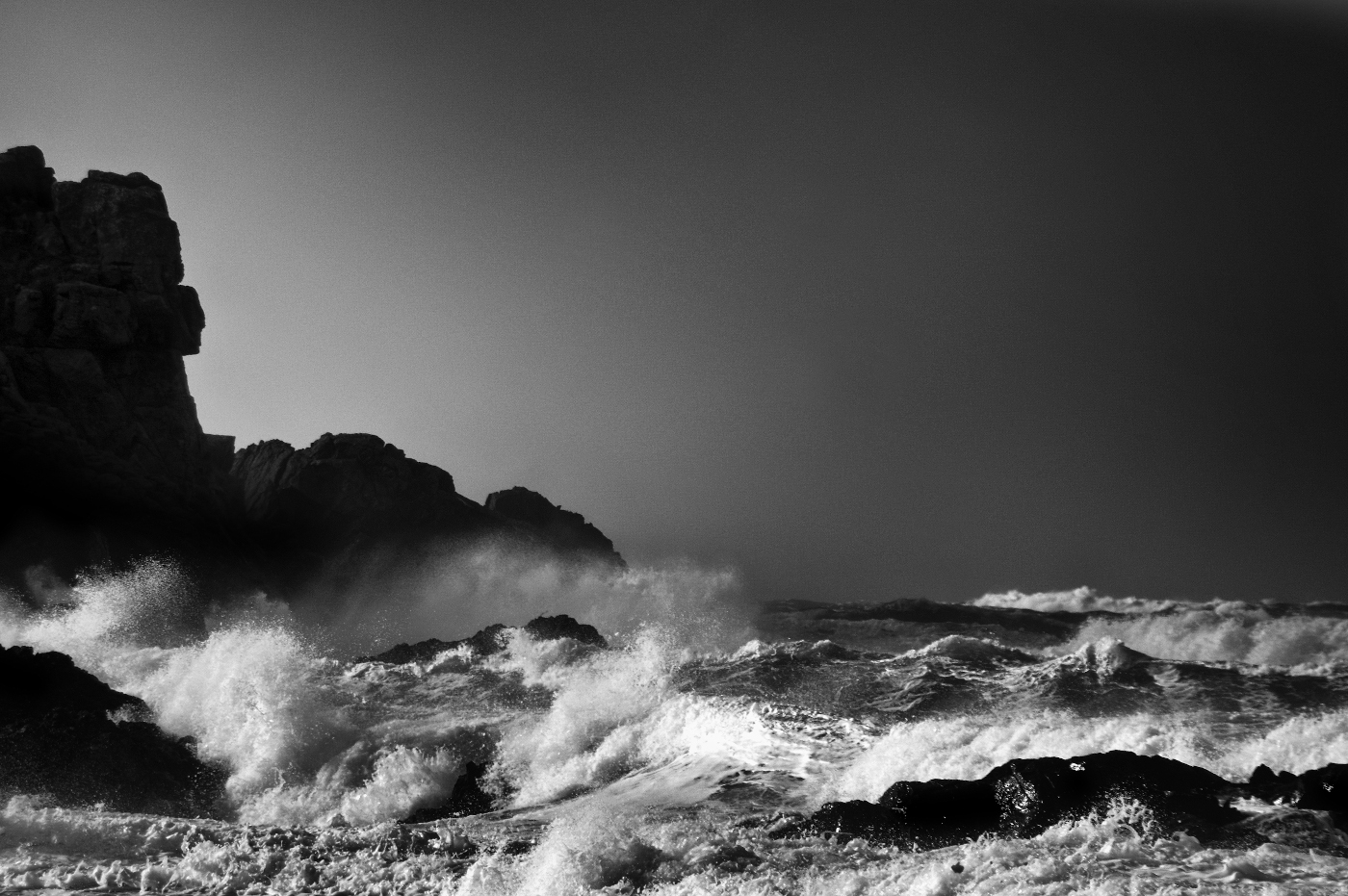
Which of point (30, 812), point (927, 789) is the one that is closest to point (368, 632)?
point (30, 812)

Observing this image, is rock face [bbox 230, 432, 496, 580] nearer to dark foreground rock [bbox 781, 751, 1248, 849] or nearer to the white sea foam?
the white sea foam

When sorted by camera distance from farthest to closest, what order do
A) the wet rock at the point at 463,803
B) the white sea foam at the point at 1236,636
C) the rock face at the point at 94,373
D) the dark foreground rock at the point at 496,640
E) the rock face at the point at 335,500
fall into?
1. the rock face at the point at 335,500
2. the rock face at the point at 94,373
3. the white sea foam at the point at 1236,636
4. the dark foreground rock at the point at 496,640
5. the wet rock at the point at 463,803

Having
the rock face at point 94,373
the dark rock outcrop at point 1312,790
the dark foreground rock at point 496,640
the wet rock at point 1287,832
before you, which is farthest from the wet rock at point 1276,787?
the rock face at point 94,373

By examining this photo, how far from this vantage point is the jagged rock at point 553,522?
71.9 meters

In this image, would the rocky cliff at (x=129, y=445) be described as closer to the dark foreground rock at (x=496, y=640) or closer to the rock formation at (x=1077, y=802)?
the dark foreground rock at (x=496, y=640)

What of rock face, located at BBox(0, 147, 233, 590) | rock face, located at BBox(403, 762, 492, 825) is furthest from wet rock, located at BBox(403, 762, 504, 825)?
rock face, located at BBox(0, 147, 233, 590)

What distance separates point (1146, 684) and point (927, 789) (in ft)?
45.0

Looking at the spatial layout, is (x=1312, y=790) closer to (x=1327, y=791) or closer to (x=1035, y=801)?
(x=1327, y=791)

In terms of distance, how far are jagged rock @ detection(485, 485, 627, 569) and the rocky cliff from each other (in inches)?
356

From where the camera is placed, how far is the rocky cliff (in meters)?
43.6

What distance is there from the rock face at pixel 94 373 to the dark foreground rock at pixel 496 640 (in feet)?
55.2

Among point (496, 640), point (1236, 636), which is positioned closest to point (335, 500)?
point (496, 640)

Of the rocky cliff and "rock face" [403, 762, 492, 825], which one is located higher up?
the rocky cliff

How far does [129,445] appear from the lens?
48375 millimetres
